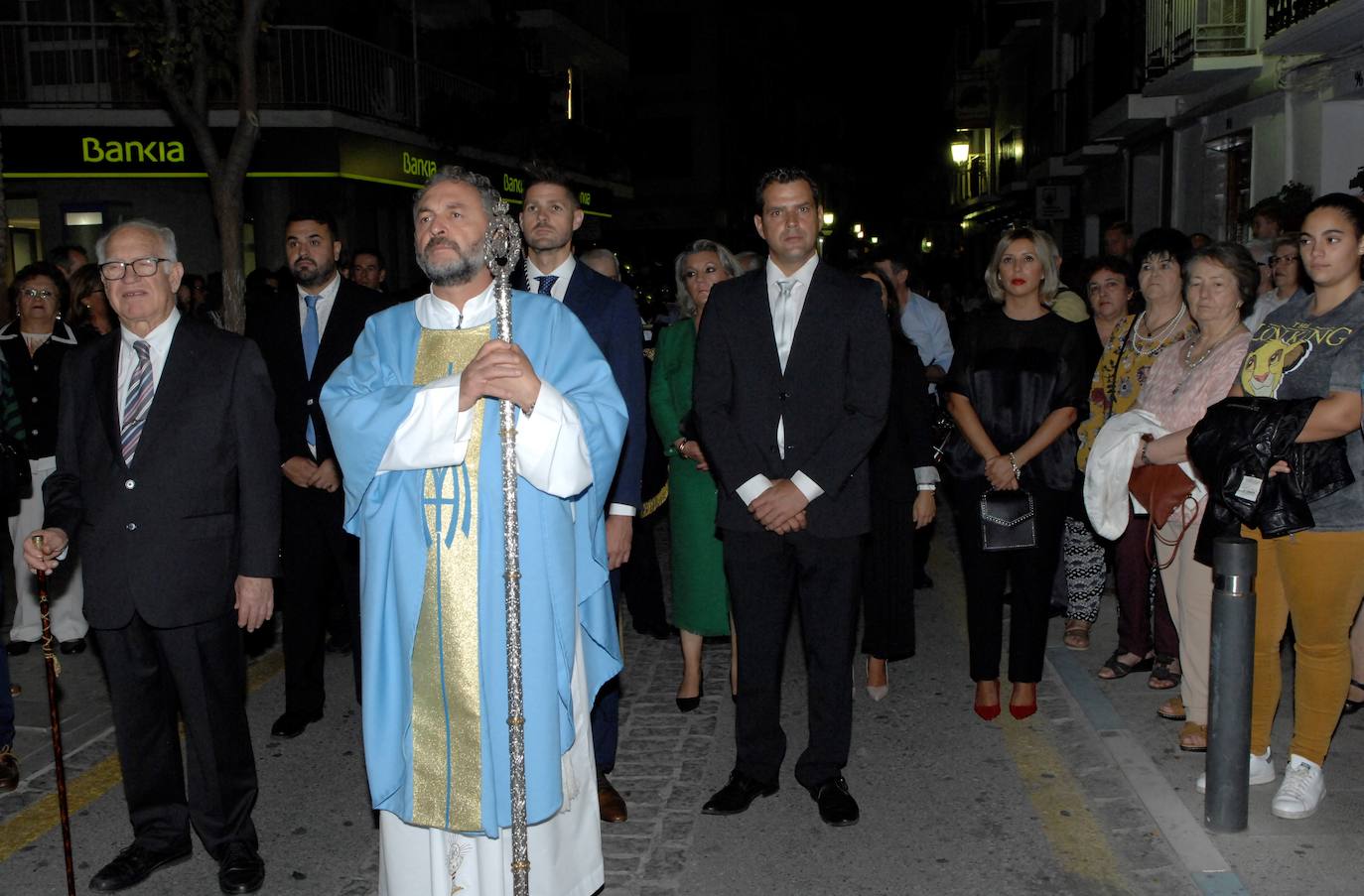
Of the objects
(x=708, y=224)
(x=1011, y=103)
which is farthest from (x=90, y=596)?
(x=708, y=224)

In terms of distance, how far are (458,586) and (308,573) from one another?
8.08 ft

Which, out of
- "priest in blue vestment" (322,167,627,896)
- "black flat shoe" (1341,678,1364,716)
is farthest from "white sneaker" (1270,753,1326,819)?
"priest in blue vestment" (322,167,627,896)

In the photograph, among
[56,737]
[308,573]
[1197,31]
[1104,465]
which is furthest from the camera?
[1197,31]

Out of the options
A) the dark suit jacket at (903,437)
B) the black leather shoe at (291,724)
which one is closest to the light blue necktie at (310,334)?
the black leather shoe at (291,724)

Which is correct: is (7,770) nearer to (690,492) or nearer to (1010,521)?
(690,492)

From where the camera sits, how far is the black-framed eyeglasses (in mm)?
4211

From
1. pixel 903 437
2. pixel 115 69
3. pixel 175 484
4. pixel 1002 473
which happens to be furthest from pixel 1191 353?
pixel 115 69

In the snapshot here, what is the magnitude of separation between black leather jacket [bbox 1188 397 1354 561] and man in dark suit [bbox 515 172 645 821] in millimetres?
2140

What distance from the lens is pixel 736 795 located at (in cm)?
493

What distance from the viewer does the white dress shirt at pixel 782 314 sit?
4.77 metres

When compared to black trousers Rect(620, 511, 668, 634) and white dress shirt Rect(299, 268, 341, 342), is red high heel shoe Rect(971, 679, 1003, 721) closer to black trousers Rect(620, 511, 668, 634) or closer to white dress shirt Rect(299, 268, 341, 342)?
black trousers Rect(620, 511, 668, 634)

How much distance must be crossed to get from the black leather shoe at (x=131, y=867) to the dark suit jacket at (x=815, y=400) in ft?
7.72

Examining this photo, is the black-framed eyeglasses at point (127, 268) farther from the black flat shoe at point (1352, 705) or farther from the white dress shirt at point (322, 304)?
the black flat shoe at point (1352, 705)

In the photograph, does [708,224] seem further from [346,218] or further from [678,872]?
[678,872]
